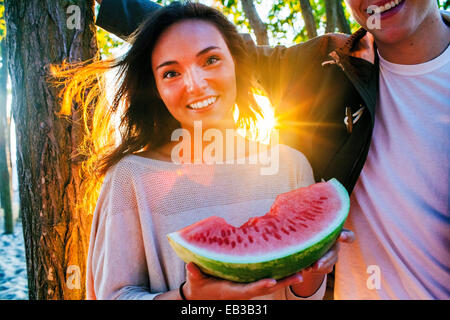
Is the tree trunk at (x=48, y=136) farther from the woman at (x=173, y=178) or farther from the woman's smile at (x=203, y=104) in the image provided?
the woman's smile at (x=203, y=104)

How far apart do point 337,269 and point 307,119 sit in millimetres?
1045

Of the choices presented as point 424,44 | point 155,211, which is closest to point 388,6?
point 424,44

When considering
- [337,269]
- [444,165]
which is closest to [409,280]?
[337,269]

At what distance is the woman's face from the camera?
5.25 feet

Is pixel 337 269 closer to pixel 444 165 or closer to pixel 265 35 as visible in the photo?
pixel 444 165

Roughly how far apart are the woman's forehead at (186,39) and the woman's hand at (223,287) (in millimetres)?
1069

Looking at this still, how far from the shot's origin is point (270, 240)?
50.9 inches

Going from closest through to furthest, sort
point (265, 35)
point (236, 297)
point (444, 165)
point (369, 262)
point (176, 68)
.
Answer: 1. point (236, 297)
2. point (176, 68)
3. point (444, 165)
4. point (369, 262)
5. point (265, 35)

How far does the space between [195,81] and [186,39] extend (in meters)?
0.27

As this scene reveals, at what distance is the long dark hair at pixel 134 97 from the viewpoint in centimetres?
183

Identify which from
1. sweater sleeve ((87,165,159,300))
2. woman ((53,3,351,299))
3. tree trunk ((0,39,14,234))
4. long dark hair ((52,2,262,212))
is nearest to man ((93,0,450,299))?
woman ((53,3,351,299))

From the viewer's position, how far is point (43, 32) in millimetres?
2230

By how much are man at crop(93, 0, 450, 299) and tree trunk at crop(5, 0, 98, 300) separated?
176 cm

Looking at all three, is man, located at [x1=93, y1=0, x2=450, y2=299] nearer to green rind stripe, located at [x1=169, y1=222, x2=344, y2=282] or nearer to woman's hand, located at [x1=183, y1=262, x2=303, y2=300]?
green rind stripe, located at [x1=169, y1=222, x2=344, y2=282]
